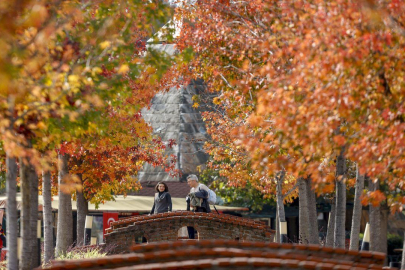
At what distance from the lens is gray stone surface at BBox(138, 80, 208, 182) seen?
43406 mm

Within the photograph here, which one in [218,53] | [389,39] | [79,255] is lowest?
[79,255]

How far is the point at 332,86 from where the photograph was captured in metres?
9.23

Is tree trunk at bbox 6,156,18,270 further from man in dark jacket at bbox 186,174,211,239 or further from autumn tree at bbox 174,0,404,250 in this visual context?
man in dark jacket at bbox 186,174,211,239

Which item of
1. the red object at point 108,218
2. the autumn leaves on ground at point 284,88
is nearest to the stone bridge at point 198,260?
the autumn leaves on ground at point 284,88

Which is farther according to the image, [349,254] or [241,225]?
[241,225]

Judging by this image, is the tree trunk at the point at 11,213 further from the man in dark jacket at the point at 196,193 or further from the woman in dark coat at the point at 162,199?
the woman in dark coat at the point at 162,199

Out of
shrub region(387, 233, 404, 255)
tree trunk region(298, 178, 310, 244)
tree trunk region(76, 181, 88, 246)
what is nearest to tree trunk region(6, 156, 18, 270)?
tree trunk region(298, 178, 310, 244)

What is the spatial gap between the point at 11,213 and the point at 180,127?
113 feet

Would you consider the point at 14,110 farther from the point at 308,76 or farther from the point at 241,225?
the point at 241,225

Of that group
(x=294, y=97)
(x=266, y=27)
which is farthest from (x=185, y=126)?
A: (x=294, y=97)

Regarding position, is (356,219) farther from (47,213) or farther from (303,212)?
(47,213)

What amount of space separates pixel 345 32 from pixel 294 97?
1.15m

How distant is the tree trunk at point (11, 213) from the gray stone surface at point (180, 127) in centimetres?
3287

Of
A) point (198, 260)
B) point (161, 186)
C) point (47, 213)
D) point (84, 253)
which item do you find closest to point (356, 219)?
point (161, 186)
